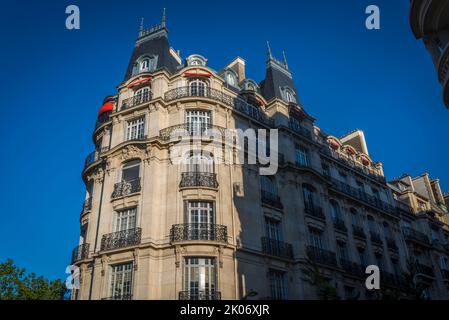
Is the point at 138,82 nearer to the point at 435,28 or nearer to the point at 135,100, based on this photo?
the point at 135,100

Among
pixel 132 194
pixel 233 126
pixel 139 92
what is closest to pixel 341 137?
pixel 233 126

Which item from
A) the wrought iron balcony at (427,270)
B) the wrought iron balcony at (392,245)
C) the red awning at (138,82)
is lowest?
the wrought iron balcony at (427,270)

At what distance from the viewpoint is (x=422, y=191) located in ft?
131

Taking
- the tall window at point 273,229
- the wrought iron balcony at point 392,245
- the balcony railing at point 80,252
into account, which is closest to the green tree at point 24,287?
the balcony railing at point 80,252

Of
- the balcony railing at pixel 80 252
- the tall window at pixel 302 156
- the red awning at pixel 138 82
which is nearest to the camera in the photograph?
the balcony railing at pixel 80 252

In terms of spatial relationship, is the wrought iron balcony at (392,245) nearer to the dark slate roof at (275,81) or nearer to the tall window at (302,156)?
the tall window at (302,156)

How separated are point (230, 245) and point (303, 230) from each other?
5248 mm

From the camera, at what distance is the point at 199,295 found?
1655 cm

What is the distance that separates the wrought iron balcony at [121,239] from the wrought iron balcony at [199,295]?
10.4ft

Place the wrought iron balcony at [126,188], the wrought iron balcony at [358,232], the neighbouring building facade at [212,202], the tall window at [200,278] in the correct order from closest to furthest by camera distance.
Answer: the tall window at [200,278], the neighbouring building facade at [212,202], the wrought iron balcony at [126,188], the wrought iron balcony at [358,232]

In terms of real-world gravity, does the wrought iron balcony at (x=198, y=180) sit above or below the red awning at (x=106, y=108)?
below

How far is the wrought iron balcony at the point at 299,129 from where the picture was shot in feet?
83.1

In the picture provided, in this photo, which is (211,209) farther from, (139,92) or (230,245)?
(139,92)

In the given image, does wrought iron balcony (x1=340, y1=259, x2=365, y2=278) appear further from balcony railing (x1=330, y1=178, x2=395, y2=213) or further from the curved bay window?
the curved bay window
